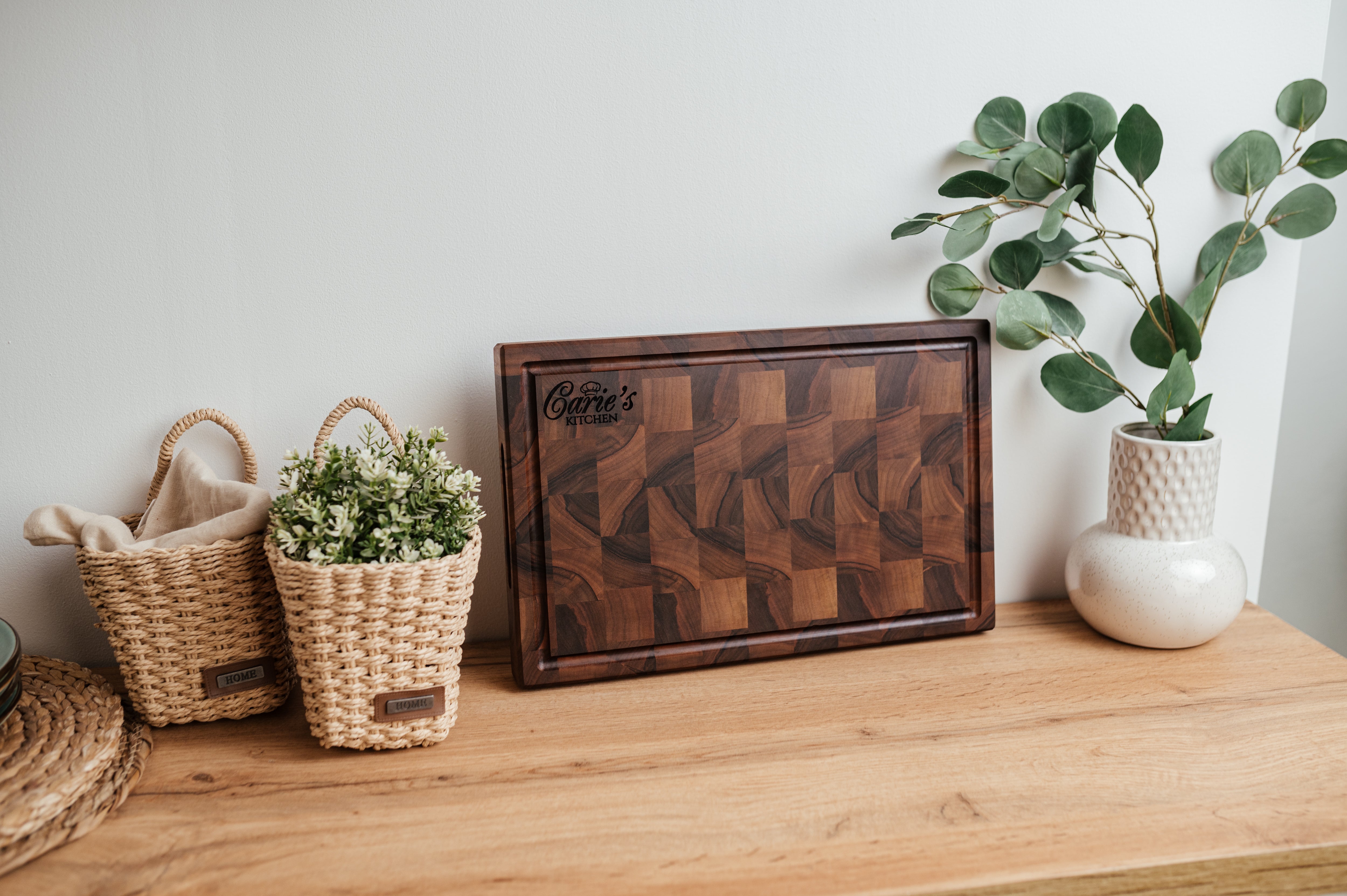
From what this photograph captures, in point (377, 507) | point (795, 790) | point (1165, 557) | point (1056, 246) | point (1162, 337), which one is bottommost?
point (795, 790)

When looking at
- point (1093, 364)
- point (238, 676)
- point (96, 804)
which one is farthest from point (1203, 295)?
point (96, 804)

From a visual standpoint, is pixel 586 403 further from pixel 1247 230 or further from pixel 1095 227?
pixel 1247 230

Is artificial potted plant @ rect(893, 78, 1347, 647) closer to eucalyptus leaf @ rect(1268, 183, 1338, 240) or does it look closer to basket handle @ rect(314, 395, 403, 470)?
eucalyptus leaf @ rect(1268, 183, 1338, 240)

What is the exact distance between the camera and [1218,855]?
658 mm

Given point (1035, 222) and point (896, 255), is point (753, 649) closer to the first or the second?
point (896, 255)

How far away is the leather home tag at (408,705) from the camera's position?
2.60ft

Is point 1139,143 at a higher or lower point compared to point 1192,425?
higher

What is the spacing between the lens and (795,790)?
0.74m

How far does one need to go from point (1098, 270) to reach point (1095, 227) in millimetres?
58

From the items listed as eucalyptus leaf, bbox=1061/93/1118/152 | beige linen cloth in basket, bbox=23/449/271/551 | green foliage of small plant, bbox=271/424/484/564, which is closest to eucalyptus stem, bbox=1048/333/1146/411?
eucalyptus leaf, bbox=1061/93/1118/152

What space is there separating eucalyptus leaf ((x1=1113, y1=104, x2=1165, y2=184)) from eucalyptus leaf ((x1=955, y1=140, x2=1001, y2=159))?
137 mm

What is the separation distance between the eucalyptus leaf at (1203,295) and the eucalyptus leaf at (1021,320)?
196mm

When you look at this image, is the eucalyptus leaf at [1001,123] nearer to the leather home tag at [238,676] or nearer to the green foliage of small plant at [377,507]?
the green foliage of small plant at [377,507]

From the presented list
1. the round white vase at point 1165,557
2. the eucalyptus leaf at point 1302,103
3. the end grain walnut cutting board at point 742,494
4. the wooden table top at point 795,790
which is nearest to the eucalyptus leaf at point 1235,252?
the eucalyptus leaf at point 1302,103
